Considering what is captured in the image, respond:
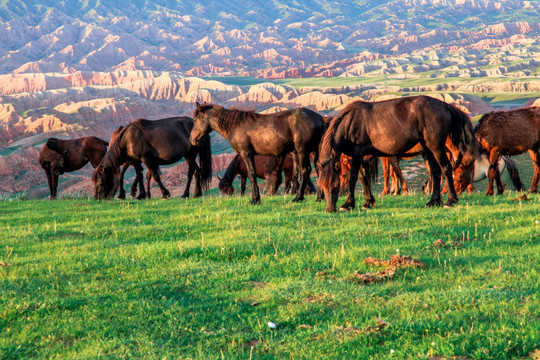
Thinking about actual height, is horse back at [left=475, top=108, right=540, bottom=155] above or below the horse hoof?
above

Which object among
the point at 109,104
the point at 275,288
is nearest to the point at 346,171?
the point at 275,288

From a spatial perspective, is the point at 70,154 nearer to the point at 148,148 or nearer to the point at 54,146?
the point at 54,146

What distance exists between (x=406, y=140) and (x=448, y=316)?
768 cm

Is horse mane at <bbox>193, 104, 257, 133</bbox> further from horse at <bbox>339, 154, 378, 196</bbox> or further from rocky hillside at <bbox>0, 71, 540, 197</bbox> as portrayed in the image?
rocky hillside at <bbox>0, 71, 540, 197</bbox>

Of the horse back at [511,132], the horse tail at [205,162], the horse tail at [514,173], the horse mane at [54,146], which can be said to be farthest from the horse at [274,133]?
the horse mane at [54,146]

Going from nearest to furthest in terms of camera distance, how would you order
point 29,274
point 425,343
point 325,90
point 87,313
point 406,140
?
point 425,343 < point 87,313 < point 29,274 < point 406,140 < point 325,90

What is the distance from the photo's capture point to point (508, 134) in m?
19.0

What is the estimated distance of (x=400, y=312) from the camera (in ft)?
22.1

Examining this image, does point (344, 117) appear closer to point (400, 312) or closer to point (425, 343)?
point (400, 312)

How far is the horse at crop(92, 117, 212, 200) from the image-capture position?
67.9ft

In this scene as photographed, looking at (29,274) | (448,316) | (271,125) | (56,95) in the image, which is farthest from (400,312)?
(56,95)

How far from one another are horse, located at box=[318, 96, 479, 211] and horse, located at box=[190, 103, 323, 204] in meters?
1.84

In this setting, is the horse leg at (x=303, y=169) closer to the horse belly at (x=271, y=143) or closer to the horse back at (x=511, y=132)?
the horse belly at (x=271, y=143)

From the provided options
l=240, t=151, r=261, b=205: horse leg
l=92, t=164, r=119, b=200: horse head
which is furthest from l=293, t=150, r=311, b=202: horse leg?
l=92, t=164, r=119, b=200: horse head
